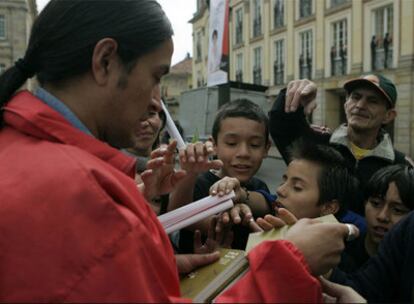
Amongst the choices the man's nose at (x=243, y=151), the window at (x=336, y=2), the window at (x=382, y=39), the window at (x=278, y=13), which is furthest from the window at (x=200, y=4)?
the man's nose at (x=243, y=151)

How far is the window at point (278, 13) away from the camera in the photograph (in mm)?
26969

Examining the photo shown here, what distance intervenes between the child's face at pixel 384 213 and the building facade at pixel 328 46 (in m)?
16.8

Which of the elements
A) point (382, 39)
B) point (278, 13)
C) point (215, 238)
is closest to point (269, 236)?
point (215, 238)

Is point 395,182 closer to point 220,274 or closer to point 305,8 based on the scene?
point 220,274

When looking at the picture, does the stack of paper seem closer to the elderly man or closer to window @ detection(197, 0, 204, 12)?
the elderly man

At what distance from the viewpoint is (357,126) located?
2.97 meters

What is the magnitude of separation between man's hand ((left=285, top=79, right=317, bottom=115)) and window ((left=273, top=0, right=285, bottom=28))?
83.3 feet

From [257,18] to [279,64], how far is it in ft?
13.3

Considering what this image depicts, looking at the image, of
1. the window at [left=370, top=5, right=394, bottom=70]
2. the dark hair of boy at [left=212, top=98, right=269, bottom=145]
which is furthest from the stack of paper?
the window at [left=370, top=5, right=394, bottom=70]

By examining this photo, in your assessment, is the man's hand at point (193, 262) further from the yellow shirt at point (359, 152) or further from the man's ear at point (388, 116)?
the man's ear at point (388, 116)

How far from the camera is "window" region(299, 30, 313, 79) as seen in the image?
969 inches

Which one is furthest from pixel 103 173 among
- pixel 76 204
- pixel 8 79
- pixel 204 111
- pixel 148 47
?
pixel 204 111

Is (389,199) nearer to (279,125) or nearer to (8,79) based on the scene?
(279,125)

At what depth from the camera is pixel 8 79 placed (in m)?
1.34
